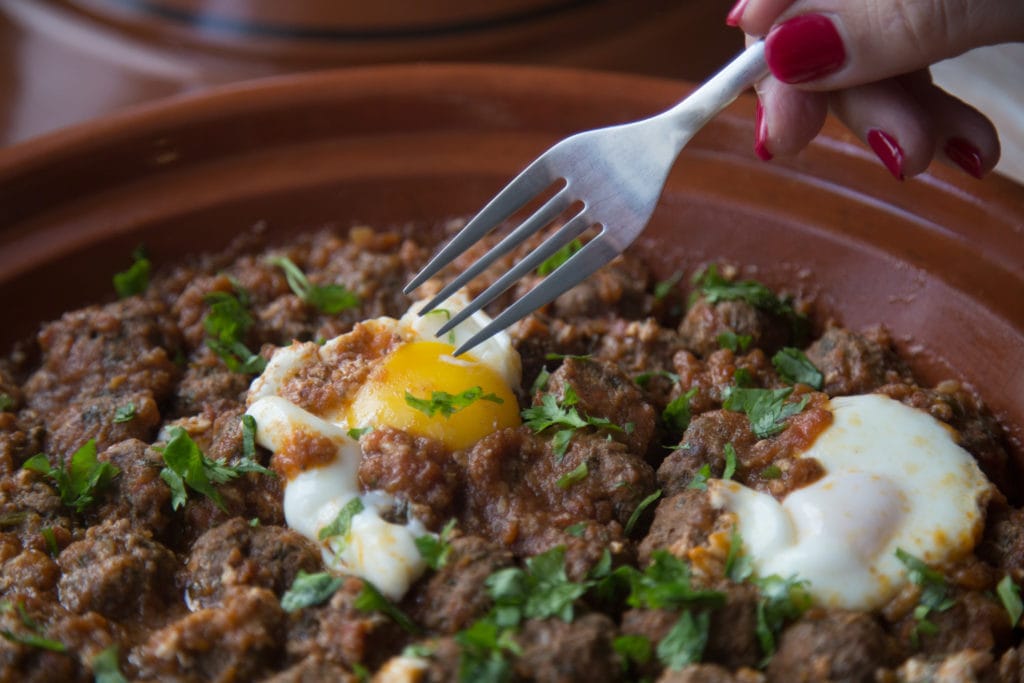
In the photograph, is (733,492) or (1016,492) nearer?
(733,492)

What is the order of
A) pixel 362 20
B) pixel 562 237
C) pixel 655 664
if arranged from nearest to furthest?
pixel 655 664, pixel 562 237, pixel 362 20

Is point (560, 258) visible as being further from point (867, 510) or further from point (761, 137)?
point (867, 510)

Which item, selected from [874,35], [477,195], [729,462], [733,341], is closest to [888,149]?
[874,35]

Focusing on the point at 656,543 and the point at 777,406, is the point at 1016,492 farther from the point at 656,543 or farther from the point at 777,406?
the point at 656,543

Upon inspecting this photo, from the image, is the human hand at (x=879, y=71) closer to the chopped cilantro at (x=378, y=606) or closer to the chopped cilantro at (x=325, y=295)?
the chopped cilantro at (x=325, y=295)

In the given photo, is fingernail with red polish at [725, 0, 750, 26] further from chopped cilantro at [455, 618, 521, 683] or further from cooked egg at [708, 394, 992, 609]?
chopped cilantro at [455, 618, 521, 683]

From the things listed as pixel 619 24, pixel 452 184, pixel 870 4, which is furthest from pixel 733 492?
pixel 619 24

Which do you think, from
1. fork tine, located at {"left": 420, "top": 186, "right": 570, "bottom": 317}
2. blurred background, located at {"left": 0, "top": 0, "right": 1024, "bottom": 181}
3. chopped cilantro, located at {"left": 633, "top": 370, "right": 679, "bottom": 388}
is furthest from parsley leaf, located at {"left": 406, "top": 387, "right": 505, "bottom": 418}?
blurred background, located at {"left": 0, "top": 0, "right": 1024, "bottom": 181}
